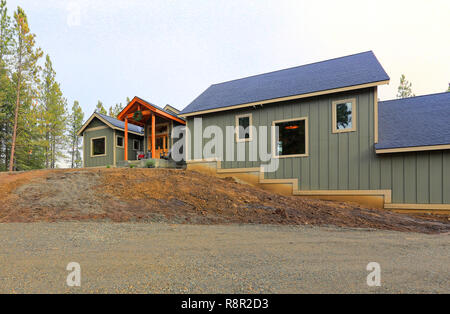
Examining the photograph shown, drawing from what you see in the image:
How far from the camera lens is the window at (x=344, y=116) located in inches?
322

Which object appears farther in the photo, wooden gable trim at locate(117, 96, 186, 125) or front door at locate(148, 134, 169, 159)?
front door at locate(148, 134, 169, 159)

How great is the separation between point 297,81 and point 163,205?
27.4 feet

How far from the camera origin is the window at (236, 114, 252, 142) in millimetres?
10000

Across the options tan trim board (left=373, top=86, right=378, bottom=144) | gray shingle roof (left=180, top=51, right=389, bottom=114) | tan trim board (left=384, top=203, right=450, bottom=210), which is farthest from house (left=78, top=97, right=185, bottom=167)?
tan trim board (left=384, top=203, right=450, bottom=210)

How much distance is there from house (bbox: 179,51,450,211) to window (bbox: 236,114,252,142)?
5 centimetres

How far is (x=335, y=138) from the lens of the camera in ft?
27.4

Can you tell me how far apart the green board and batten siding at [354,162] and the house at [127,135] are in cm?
693

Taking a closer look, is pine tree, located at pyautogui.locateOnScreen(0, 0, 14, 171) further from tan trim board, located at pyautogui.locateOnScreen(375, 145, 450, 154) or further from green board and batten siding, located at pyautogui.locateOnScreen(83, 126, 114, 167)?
tan trim board, located at pyautogui.locateOnScreen(375, 145, 450, 154)

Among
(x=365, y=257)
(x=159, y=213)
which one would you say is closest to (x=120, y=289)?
(x=365, y=257)

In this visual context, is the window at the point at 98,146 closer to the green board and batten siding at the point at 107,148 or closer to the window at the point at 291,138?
the green board and batten siding at the point at 107,148
